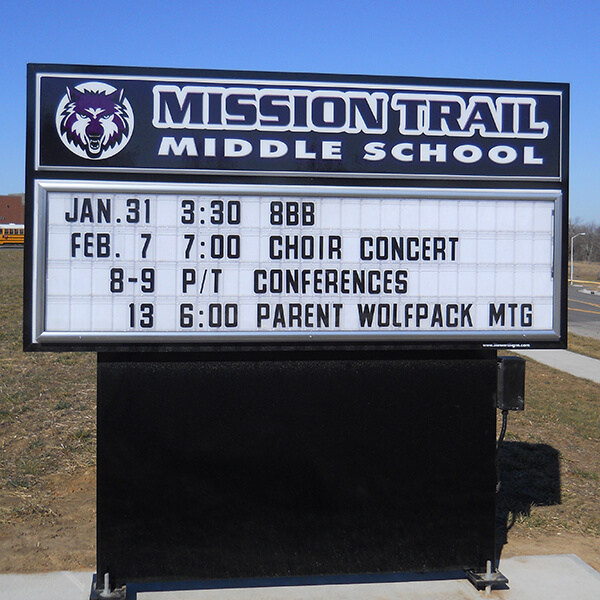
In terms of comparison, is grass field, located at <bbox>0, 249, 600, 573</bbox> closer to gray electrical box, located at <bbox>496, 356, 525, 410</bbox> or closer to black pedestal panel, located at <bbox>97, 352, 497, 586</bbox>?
black pedestal panel, located at <bbox>97, 352, 497, 586</bbox>

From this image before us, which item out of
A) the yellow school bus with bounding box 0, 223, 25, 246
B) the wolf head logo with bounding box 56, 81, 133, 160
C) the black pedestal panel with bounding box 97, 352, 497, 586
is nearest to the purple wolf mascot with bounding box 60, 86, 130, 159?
the wolf head logo with bounding box 56, 81, 133, 160

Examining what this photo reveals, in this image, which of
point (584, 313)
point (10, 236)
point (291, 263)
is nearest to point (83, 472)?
point (291, 263)

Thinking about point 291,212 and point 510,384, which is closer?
point 291,212

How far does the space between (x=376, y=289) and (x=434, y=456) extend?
4.42 feet

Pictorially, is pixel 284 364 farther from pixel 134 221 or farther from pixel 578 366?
pixel 578 366

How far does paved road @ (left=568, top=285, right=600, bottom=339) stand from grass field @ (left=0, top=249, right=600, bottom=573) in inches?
619

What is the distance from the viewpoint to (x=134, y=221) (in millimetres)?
5320

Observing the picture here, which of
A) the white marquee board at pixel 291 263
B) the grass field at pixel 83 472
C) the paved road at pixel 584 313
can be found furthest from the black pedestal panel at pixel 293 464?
the paved road at pixel 584 313

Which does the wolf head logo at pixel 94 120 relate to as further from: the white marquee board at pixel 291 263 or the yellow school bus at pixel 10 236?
the yellow school bus at pixel 10 236

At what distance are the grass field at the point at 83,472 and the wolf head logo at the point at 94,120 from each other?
332cm

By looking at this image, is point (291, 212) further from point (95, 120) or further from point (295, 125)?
point (95, 120)

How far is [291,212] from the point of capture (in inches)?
215

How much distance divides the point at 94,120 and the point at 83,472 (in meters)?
4.51

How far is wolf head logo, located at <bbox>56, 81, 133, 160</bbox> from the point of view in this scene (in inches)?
206
